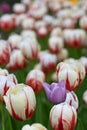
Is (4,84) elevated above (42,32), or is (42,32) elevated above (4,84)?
(4,84)

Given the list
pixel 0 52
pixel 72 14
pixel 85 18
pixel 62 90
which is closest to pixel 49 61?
pixel 0 52

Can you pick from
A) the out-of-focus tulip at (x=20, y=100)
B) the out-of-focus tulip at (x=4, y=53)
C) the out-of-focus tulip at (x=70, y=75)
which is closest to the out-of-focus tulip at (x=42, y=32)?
the out-of-focus tulip at (x=4, y=53)

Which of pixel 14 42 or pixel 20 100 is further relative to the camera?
pixel 14 42

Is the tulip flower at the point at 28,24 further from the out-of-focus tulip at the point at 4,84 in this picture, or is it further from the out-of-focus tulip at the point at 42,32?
the out-of-focus tulip at the point at 4,84

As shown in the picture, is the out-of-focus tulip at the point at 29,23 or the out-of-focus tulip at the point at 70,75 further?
the out-of-focus tulip at the point at 29,23

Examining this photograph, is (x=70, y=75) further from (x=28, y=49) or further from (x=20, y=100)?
(x=28, y=49)

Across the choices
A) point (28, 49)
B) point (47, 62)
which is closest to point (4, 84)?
point (28, 49)

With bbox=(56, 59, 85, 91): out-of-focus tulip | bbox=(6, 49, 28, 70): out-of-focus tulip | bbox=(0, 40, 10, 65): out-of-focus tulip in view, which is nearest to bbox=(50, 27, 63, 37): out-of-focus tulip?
bbox=(6, 49, 28, 70): out-of-focus tulip

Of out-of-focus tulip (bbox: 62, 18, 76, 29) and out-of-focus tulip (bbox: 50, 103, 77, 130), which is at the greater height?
out-of-focus tulip (bbox: 50, 103, 77, 130)

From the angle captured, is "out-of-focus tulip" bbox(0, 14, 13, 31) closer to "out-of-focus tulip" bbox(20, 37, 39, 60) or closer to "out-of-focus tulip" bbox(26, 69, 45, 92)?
"out-of-focus tulip" bbox(20, 37, 39, 60)
